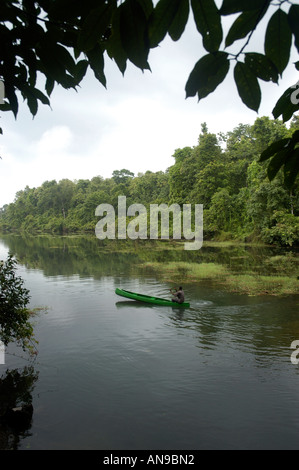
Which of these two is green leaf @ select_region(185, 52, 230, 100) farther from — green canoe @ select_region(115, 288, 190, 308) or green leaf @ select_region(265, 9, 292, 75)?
green canoe @ select_region(115, 288, 190, 308)

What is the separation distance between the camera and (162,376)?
26.1ft

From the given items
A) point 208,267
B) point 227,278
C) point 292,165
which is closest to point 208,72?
point 292,165

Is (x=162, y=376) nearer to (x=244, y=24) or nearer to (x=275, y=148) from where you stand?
(x=275, y=148)

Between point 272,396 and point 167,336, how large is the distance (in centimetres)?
412

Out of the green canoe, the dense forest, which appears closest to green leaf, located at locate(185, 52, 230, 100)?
the dense forest

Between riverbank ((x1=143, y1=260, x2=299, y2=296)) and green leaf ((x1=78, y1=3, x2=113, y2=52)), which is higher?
green leaf ((x1=78, y1=3, x2=113, y2=52))

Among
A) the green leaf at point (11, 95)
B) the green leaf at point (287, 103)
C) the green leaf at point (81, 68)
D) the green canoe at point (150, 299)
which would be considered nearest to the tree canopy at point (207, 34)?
the green leaf at point (287, 103)

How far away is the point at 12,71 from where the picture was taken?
1.69m

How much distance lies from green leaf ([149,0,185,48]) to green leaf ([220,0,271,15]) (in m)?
0.13

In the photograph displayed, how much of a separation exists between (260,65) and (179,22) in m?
0.29

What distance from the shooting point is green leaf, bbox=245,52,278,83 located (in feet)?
3.41

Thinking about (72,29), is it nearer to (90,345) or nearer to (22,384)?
(22,384)
